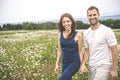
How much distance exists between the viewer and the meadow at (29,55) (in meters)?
6.37

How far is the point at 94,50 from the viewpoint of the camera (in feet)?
12.8

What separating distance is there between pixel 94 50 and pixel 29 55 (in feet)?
11.4

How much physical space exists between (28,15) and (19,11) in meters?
0.24

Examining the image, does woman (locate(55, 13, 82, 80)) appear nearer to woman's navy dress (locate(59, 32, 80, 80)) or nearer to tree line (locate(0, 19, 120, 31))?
woman's navy dress (locate(59, 32, 80, 80))

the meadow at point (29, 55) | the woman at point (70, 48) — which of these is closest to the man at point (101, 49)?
the woman at point (70, 48)

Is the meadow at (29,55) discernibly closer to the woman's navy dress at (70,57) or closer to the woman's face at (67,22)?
the woman's navy dress at (70,57)

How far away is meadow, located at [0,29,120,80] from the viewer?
6.37 meters

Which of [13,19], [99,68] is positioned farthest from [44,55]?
[99,68]

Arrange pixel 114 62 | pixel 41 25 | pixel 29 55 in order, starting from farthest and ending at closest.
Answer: pixel 41 25
pixel 29 55
pixel 114 62

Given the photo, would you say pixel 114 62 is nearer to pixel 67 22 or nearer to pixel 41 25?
pixel 67 22

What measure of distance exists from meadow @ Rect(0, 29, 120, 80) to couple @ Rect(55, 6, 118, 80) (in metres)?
1.62

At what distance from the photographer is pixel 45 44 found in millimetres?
7812

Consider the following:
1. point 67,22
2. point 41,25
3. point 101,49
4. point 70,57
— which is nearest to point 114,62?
point 101,49

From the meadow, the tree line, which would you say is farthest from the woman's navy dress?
the tree line
